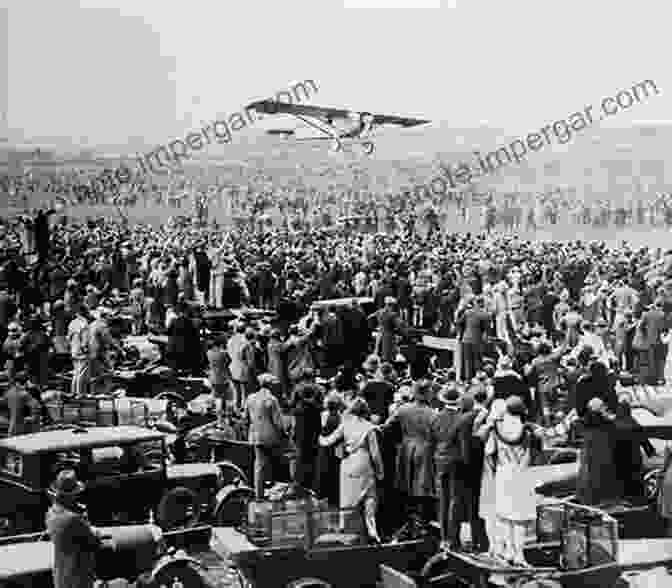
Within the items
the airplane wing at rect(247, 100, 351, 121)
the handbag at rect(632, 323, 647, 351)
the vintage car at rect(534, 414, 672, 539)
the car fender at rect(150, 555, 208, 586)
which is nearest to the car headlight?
the car fender at rect(150, 555, 208, 586)

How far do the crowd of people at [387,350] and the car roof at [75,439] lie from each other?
1437 millimetres

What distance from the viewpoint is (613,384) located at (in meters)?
10.5

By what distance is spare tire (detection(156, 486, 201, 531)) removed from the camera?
9547 millimetres

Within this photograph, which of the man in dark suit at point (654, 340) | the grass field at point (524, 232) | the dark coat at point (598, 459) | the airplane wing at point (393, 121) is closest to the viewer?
the dark coat at point (598, 459)

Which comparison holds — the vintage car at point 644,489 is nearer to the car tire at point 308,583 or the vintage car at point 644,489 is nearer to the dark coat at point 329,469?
the dark coat at point 329,469

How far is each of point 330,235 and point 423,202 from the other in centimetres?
3201

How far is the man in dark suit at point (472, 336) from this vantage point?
15.8 meters

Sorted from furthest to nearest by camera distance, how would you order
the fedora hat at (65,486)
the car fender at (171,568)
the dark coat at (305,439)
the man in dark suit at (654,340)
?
the man in dark suit at (654,340), the dark coat at (305,439), the car fender at (171,568), the fedora hat at (65,486)

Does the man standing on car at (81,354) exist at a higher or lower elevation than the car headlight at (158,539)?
higher

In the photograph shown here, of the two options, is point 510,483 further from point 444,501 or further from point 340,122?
point 340,122

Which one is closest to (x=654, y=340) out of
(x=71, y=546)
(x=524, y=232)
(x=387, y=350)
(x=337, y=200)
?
(x=387, y=350)

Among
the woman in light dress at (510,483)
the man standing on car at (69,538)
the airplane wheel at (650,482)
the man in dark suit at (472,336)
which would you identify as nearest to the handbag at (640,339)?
the man in dark suit at (472,336)

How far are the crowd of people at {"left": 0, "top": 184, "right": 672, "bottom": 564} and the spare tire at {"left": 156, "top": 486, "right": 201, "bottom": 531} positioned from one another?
0.99 metres

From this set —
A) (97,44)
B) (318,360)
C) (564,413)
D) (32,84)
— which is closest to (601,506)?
(564,413)
